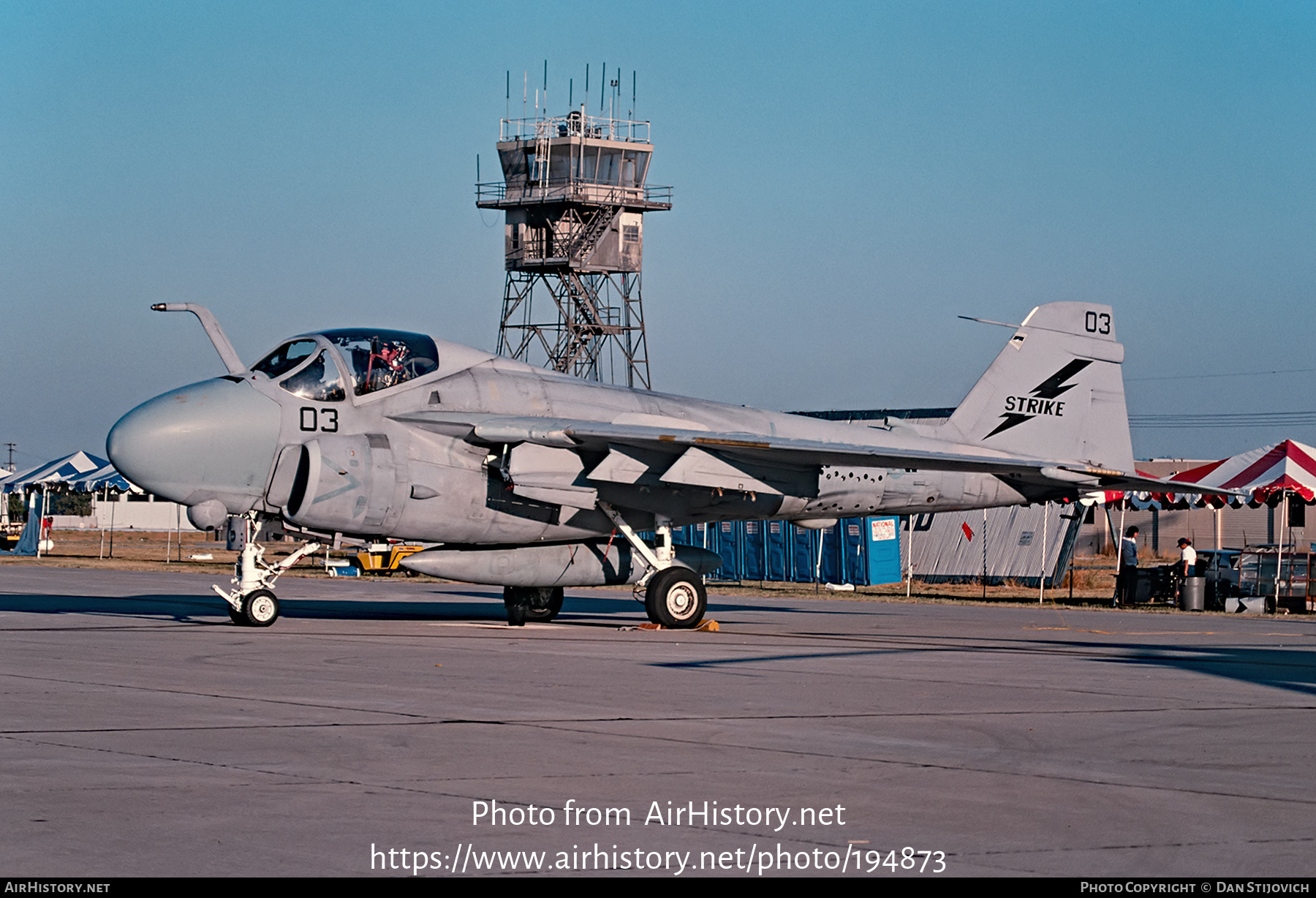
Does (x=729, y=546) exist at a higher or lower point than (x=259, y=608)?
lower

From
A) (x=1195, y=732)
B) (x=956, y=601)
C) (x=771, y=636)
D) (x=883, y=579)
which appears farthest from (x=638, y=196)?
(x=1195, y=732)

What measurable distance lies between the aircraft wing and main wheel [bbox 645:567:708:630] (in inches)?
53.6

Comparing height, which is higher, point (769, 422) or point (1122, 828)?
point (769, 422)

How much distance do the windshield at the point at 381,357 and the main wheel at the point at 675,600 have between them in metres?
3.91

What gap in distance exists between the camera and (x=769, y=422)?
19312 mm

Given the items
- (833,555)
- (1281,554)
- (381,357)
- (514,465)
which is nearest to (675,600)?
(514,465)

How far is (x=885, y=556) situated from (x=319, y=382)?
23.8 m

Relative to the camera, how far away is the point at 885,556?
37.1m

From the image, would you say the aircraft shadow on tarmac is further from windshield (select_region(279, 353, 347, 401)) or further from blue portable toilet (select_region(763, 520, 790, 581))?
blue portable toilet (select_region(763, 520, 790, 581))

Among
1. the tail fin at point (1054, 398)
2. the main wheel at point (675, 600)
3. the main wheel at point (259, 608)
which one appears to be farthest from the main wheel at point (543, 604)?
the tail fin at point (1054, 398)

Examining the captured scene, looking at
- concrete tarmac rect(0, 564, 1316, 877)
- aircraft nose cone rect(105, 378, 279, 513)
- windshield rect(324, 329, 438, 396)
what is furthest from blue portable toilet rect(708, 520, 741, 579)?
aircraft nose cone rect(105, 378, 279, 513)

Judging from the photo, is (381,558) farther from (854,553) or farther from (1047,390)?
(1047,390)

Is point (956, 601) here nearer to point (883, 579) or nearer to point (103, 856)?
point (883, 579)

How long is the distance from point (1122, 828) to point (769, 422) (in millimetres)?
13871
